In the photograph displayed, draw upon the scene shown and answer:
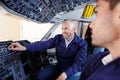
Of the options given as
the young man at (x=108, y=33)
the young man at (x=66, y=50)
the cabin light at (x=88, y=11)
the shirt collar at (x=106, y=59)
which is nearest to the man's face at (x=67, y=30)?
the young man at (x=66, y=50)

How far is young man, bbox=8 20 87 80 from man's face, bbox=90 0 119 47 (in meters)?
1.37

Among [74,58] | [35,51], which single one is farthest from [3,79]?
[74,58]

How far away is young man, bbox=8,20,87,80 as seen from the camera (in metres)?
2.23

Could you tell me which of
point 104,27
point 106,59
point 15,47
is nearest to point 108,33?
point 104,27

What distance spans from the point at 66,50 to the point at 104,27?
155 centimetres

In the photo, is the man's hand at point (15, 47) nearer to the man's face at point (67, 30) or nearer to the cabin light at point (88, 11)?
the man's face at point (67, 30)

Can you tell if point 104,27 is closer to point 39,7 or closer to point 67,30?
point 39,7

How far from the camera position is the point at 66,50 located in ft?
7.59

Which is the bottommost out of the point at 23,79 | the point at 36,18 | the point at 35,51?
the point at 23,79

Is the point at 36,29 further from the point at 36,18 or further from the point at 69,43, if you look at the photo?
the point at 36,18

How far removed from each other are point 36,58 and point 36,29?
2085 mm

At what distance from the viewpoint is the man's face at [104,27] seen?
A: 0.75 metres

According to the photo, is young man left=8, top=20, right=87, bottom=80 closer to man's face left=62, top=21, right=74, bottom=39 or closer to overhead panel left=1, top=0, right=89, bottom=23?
man's face left=62, top=21, right=74, bottom=39

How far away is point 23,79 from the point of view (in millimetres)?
1956
